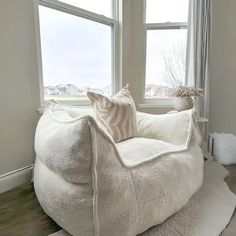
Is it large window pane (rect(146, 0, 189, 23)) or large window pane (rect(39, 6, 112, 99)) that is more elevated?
large window pane (rect(146, 0, 189, 23))

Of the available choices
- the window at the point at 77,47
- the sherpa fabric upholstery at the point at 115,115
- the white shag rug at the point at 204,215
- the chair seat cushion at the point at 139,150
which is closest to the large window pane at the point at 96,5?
the window at the point at 77,47

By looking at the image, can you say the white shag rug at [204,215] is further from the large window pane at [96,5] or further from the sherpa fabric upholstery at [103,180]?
the large window pane at [96,5]

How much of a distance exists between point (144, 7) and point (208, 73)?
116 cm

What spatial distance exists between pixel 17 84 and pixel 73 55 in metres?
0.77

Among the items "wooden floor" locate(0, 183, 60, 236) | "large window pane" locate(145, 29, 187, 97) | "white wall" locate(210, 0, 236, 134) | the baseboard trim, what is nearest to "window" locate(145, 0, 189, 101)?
"large window pane" locate(145, 29, 187, 97)

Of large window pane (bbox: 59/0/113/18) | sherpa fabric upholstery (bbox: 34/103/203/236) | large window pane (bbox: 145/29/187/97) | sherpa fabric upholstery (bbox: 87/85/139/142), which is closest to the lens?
sherpa fabric upholstery (bbox: 34/103/203/236)

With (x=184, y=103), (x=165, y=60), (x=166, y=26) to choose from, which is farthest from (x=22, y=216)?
(x=166, y=26)

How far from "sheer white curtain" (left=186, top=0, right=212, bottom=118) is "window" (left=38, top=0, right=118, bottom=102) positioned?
0.93 meters

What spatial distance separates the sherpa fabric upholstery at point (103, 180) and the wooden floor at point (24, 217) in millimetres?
150

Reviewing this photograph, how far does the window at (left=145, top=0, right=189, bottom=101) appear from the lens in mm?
2809

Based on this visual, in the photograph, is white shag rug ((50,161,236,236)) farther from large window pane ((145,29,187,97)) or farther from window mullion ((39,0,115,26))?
window mullion ((39,0,115,26))

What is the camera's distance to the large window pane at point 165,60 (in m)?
2.87

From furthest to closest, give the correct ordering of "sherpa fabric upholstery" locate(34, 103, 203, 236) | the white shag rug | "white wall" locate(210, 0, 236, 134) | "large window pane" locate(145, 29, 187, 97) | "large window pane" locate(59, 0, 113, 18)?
1. "large window pane" locate(145, 29, 187, 97)
2. "white wall" locate(210, 0, 236, 134)
3. "large window pane" locate(59, 0, 113, 18)
4. the white shag rug
5. "sherpa fabric upholstery" locate(34, 103, 203, 236)

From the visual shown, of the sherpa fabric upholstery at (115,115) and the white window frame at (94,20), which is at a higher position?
the white window frame at (94,20)
